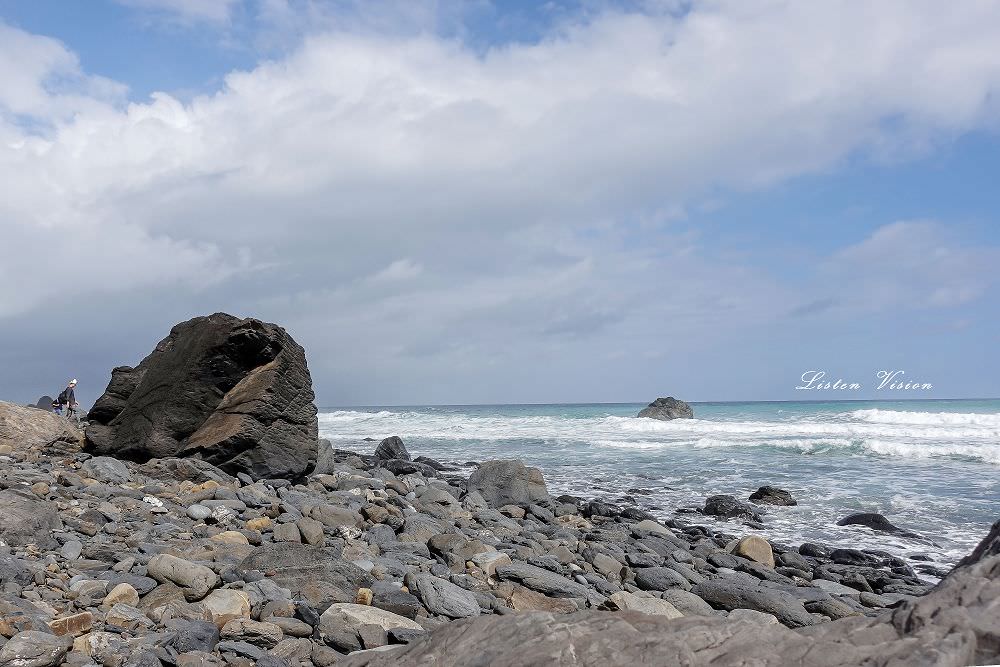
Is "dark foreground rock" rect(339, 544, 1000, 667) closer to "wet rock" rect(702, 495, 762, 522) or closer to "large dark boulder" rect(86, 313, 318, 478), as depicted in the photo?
"large dark boulder" rect(86, 313, 318, 478)

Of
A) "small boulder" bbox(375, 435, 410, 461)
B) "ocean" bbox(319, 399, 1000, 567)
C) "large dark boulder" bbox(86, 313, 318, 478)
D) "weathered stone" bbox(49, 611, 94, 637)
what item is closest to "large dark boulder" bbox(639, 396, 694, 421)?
"ocean" bbox(319, 399, 1000, 567)

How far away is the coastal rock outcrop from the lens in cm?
1197

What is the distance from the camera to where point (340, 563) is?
5.87 meters

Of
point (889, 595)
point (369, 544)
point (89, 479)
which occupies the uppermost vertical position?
point (89, 479)

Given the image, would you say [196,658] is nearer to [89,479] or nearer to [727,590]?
[727,590]

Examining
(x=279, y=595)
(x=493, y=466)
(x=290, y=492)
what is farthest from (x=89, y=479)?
(x=493, y=466)

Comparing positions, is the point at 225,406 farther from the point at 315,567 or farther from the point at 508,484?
the point at 315,567

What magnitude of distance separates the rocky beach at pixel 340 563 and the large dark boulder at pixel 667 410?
108 feet

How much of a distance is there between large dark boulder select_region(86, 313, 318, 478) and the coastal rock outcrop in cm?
80

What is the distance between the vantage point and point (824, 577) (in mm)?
8961

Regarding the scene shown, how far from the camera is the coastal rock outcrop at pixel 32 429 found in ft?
39.3

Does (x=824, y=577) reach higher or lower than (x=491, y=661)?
lower

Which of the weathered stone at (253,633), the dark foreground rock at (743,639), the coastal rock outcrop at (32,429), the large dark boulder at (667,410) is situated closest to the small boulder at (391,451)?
the coastal rock outcrop at (32,429)

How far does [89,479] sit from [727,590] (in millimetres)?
8031
